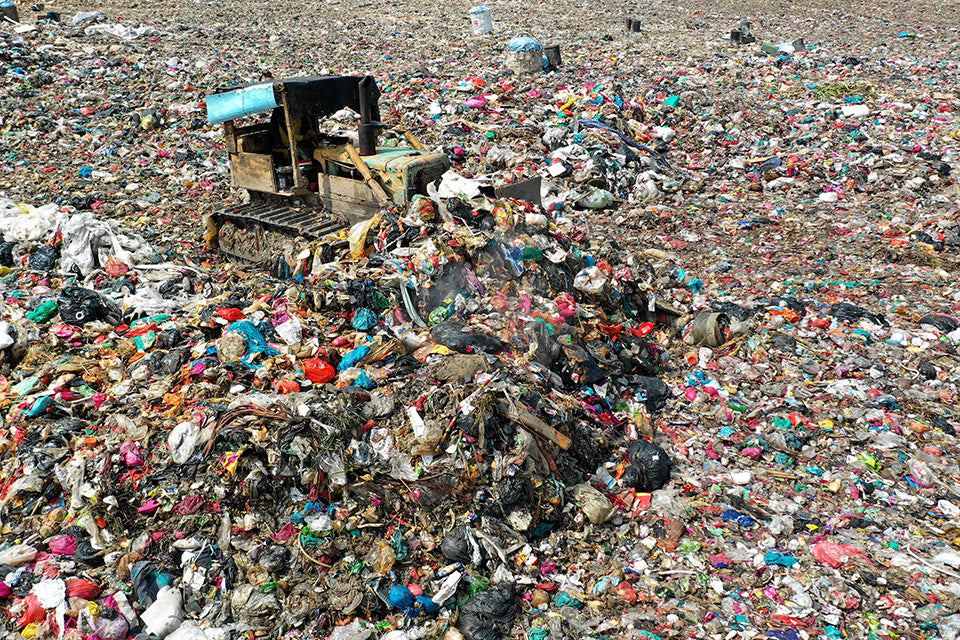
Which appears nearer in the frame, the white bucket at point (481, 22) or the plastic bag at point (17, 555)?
the plastic bag at point (17, 555)

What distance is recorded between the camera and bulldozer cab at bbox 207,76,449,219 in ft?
23.2

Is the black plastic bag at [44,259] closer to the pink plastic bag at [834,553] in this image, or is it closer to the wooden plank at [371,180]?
the wooden plank at [371,180]

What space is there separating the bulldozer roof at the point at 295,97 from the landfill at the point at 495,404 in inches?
59.6

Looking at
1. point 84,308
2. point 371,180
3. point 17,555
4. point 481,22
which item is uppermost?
point 481,22

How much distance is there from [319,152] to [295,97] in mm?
670

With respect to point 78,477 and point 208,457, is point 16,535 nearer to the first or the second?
point 78,477

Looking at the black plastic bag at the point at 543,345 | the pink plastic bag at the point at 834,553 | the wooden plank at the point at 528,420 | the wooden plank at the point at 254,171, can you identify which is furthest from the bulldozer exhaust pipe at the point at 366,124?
the pink plastic bag at the point at 834,553

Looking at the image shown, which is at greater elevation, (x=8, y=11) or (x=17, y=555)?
(x=8, y=11)

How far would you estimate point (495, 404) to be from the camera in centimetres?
441

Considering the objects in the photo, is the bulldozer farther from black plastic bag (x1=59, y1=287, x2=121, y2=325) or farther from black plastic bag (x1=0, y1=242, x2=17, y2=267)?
black plastic bag (x1=0, y1=242, x2=17, y2=267)

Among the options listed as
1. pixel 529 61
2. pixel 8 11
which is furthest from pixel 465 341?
pixel 8 11

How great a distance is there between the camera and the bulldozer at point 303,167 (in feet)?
23.2

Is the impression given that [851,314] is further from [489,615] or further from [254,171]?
[254,171]

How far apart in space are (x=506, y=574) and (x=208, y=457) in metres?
1.91
